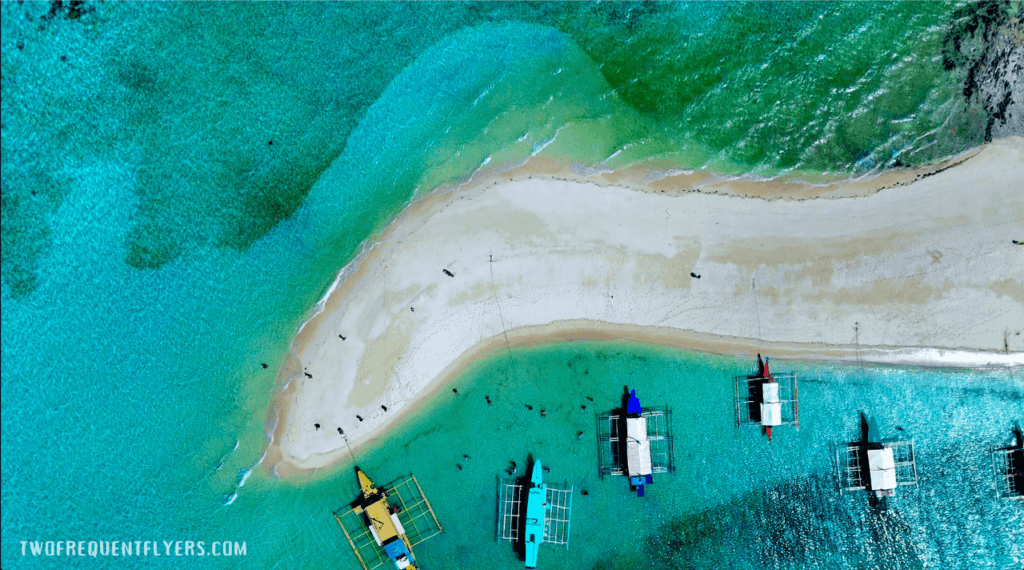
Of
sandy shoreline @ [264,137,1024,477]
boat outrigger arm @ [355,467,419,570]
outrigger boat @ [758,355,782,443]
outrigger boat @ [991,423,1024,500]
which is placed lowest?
boat outrigger arm @ [355,467,419,570]

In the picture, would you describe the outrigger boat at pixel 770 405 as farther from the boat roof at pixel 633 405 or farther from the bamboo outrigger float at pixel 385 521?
the bamboo outrigger float at pixel 385 521

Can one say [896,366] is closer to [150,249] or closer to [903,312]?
[903,312]

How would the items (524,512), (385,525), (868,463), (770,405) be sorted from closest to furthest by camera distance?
(385,525) < (770,405) < (868,463) < (524,512)

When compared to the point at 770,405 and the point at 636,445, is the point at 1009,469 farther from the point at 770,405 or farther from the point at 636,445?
the point at 636,445

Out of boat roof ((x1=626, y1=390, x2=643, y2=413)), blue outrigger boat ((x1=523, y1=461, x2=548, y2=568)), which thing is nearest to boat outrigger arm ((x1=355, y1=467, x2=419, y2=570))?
blue outrigger boat ((x1=523, y1=461, x2=548, y2=568))

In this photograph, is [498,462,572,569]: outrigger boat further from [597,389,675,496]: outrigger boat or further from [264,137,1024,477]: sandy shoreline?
[264,137,1024,477]: sandy shoreline

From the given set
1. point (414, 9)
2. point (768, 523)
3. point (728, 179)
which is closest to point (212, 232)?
point (414, 9)

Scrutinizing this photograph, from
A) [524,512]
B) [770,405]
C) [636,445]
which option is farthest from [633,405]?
[524,512]
